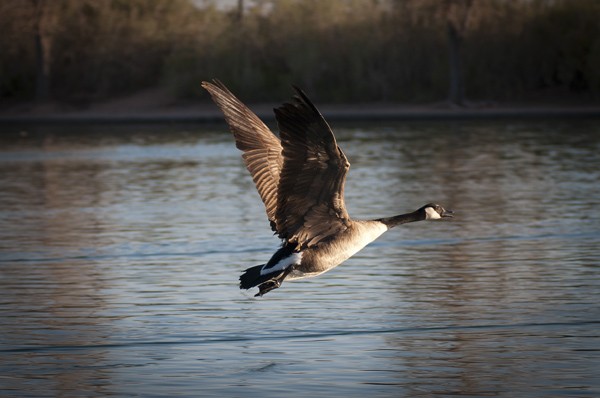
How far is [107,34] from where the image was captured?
153ft

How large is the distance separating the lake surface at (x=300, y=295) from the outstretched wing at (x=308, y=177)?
2.54 ft

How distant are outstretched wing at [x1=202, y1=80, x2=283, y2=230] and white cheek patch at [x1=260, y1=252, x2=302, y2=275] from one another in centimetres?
28

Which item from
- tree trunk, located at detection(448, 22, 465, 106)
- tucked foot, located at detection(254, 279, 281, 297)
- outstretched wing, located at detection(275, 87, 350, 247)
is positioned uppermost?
outstretched wing, located at detection(275, 87, 350, 247)

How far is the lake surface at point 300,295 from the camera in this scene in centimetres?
727

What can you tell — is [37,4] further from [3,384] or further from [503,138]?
[3,384]

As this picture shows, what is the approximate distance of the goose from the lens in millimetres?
7090

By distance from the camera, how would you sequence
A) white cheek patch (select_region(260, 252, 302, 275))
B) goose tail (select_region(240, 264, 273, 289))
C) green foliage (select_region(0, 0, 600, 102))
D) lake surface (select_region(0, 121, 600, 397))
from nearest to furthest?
1. lake surface (select_region(0, 121, 600, 397))
2. goose tail (select_region(240, 264, 273, 289))
3. white cheek patch (select_region(260, 252, 302, 275))
4. green foliage (select_region(0, 0, 600, 102))

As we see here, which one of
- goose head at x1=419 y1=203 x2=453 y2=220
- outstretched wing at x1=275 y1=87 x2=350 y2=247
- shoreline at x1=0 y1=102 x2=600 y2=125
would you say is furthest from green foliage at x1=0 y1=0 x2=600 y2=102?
outstretched wing at x1=275 y1=87 x2=350 y2=247

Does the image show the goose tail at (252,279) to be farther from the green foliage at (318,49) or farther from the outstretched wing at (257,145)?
the green foliage at (318,49)

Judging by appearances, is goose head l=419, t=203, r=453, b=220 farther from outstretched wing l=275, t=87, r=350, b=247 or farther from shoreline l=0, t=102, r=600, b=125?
shoreline l=0, t=102, r=600, b=125

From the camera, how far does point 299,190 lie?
24.6 ft

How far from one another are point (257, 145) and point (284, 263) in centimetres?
96

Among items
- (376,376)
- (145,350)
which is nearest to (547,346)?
(376,376)

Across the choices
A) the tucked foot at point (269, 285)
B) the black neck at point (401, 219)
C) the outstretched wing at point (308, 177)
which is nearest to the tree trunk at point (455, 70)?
the black neck at point (401, 219)
